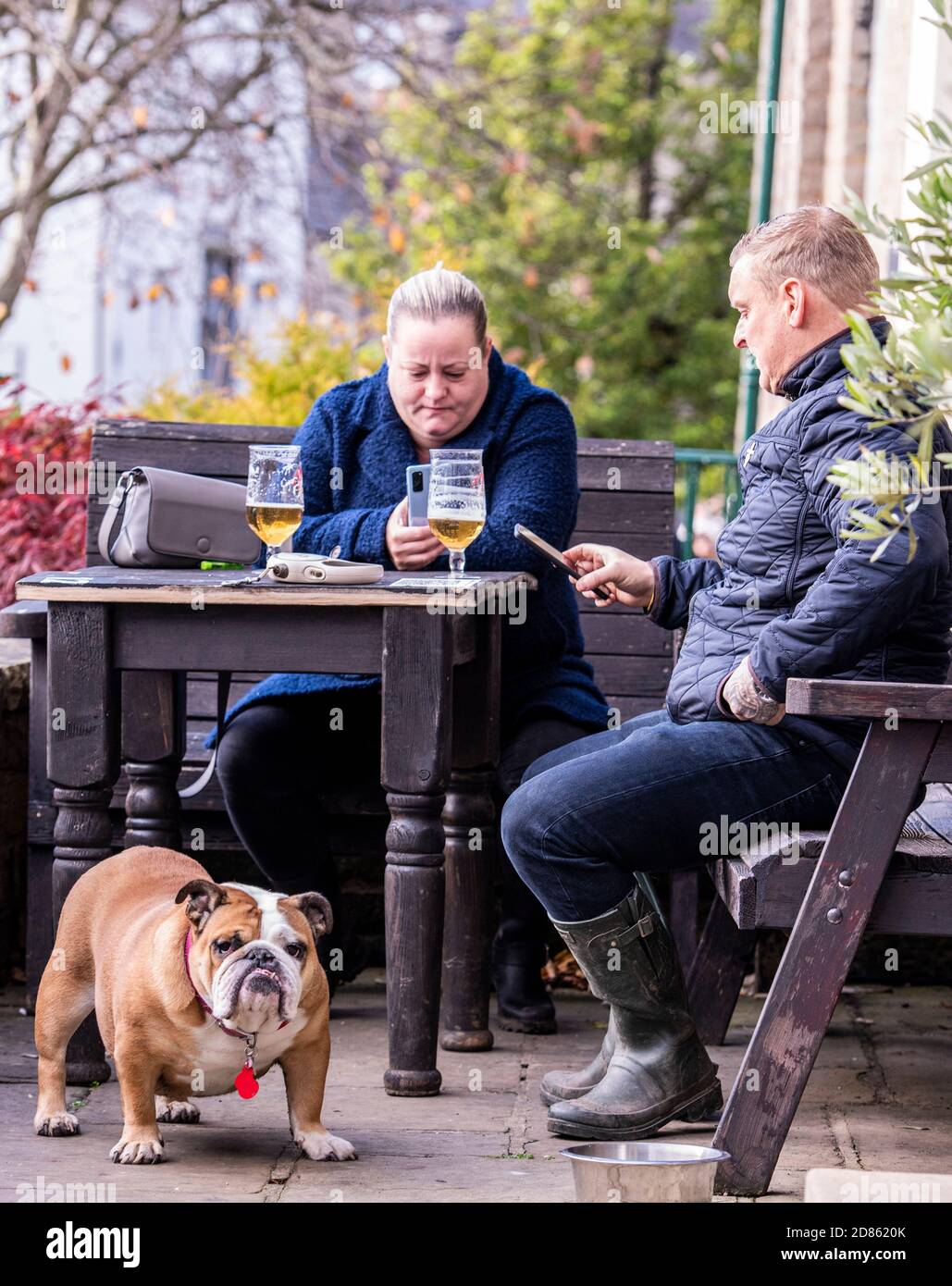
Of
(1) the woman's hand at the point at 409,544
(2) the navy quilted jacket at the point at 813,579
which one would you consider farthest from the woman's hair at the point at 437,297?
(2) the navy quilted jacket at the point at 813,579

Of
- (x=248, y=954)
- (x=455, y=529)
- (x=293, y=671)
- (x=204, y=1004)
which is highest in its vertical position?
(x=455, y=529)

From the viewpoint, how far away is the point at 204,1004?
10.2 ft

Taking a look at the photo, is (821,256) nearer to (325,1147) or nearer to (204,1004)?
(204,1004)

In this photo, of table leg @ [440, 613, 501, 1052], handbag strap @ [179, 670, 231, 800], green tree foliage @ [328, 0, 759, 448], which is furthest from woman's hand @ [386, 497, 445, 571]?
green tree foliage @ [328, 0, 759, 448]

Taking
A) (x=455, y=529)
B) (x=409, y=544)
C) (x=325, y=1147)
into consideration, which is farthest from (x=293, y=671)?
(x=325, y=1147)

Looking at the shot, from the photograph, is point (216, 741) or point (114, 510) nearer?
point (114, 510)

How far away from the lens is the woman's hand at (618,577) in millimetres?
3691

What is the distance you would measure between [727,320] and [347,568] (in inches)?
583

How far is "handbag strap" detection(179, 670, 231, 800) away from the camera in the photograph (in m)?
4.27

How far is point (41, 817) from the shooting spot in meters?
4.29

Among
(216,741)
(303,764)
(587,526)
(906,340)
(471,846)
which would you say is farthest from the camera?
(587,526)

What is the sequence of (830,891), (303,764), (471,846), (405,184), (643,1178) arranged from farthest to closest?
(405,184) < (303,764) < (471,846) < (830,891) < (643,1178)

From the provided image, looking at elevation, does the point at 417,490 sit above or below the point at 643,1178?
above

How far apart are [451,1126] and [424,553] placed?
1.25m
